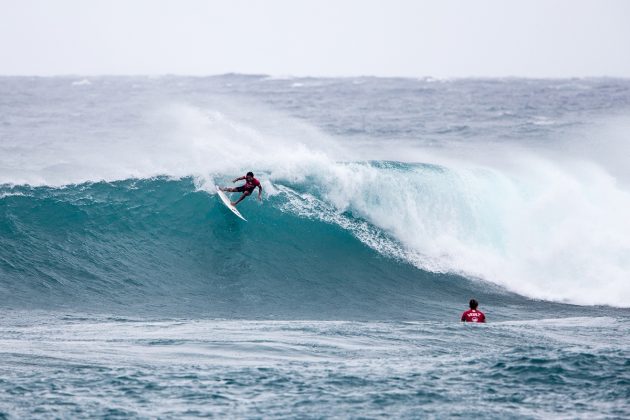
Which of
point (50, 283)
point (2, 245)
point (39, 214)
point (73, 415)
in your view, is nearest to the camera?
point (73, 415)

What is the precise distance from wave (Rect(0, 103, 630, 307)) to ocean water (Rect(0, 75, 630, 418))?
0.06m

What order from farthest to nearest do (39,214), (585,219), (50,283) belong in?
(585,219), (39,214), (50,283)

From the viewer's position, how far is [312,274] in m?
17.1

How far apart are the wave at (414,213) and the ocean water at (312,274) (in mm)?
62

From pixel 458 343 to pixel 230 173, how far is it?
34.7 feet

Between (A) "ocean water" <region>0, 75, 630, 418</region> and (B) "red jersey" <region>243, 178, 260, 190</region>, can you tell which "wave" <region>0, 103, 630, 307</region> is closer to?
(A) "ocean water" <region>0, 75, 630, 418</region>

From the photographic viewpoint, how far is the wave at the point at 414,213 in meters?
17.6

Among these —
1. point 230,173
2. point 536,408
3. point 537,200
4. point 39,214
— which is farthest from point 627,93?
point 536,408

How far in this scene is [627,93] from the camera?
56.2 metres

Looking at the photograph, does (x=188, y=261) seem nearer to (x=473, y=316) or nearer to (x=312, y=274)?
(x=312, y=274)

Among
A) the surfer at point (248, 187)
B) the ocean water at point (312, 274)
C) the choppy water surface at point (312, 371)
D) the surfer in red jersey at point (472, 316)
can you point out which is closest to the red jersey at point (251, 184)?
the surfer at point (248, 187)

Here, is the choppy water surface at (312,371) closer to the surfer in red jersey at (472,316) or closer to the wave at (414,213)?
the surfer in red jersey at (472,316)

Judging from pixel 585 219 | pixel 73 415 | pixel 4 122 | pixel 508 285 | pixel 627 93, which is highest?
pixel 627 93

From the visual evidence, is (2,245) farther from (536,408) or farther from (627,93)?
(627,93)
